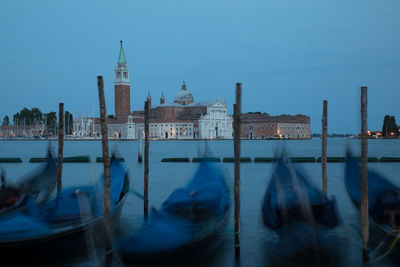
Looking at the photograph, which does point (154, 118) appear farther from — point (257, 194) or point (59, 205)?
point (59, 205)

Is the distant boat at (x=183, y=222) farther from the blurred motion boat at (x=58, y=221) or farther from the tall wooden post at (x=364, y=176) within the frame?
the tall wooden post at (x=364, y=176)

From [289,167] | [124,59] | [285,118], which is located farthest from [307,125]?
[289,167]

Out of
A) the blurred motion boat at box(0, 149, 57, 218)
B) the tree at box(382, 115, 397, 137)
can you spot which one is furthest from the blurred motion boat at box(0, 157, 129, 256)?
the tree at box(382, 115, 397, 137)

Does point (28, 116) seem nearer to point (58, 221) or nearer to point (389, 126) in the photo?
point (389, 126)

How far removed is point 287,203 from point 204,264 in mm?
1109

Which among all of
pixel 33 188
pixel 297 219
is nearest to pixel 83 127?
pixel 33 188

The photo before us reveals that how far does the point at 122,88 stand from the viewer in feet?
240

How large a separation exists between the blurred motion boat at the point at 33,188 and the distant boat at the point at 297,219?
111 inches

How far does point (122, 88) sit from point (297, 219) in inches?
2727

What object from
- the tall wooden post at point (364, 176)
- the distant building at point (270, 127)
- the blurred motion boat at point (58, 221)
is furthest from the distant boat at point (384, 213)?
the distant building at point (270, 127)

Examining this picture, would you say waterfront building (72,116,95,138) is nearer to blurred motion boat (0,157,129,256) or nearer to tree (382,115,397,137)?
tree (382,115,397,137)

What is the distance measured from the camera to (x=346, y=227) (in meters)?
7.14

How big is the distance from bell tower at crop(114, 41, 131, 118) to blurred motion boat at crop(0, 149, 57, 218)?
65.3 metres

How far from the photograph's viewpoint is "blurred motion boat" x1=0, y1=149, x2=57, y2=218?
6555 mm
